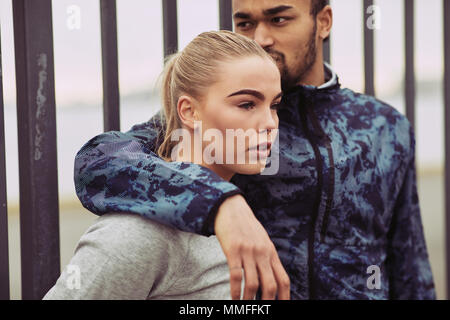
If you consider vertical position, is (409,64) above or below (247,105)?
above

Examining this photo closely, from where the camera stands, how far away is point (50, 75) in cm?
137

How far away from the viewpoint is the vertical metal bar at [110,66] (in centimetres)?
141

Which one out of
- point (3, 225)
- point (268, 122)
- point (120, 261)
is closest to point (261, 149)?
point (268, 122)

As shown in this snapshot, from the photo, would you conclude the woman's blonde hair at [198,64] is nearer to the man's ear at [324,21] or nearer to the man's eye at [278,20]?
the man's eye at [278,20]

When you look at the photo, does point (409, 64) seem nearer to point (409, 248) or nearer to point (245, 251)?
point (409, 248)

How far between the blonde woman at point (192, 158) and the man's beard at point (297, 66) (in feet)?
0.93

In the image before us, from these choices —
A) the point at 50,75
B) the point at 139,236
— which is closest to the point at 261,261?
the point at 139,236

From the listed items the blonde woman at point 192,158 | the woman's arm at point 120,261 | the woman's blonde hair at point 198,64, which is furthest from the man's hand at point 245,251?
the woman's blonde hair at point 198,64

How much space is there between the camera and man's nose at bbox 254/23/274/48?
49.7 inches

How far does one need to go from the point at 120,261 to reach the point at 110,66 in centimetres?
72

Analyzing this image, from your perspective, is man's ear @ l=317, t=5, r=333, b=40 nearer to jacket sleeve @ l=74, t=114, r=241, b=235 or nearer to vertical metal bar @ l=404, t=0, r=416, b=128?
vertical metal bar @ l=404, t=0, r=416, b=128

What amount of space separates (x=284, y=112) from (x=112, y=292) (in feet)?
2.23

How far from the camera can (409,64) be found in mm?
1881

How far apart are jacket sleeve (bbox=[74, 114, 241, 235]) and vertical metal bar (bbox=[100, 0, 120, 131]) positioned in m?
0.40
